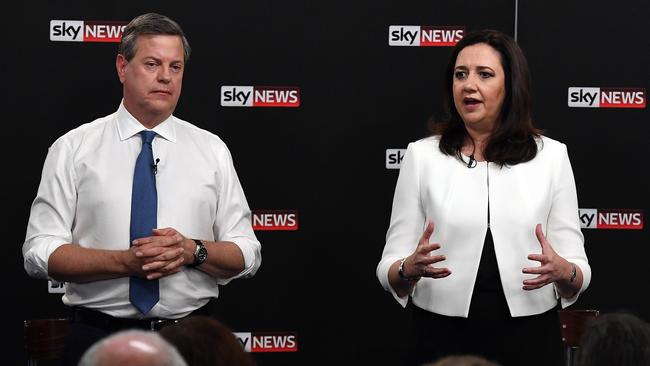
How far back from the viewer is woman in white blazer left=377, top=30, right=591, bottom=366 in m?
3.57

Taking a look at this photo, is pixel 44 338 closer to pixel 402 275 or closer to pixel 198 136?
pixel 198 136

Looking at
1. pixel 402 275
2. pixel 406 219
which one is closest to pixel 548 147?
pixel 406 219

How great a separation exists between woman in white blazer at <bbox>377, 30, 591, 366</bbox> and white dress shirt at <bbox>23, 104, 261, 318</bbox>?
63 centimetres

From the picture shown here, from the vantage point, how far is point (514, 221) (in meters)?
3.59

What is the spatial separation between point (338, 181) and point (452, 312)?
159 centimetres

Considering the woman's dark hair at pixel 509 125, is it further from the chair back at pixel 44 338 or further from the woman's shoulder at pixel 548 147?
the chair back at pixel 44 338

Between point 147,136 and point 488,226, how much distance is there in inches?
49.0

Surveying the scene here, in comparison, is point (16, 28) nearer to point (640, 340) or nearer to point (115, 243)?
point (115, 243)

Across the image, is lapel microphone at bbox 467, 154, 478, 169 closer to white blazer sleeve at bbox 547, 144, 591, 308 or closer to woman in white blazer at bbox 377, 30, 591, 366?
woman in white blazer at bbox 377, 30, 591, 366

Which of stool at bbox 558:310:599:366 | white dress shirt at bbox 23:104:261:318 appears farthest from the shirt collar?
stool at bbox 558:310:599:366

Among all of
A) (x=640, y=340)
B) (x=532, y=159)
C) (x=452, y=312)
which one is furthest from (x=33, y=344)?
(x=640, y=340)

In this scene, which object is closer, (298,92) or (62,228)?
(62,228)

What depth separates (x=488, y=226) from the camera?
3588mm

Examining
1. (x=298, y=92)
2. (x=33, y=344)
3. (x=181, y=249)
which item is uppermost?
(x=298, y=92)
